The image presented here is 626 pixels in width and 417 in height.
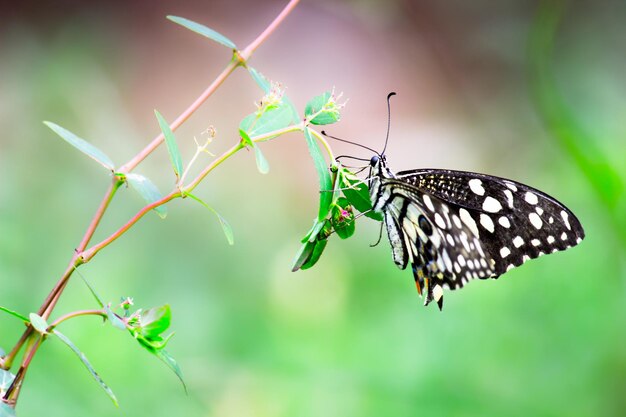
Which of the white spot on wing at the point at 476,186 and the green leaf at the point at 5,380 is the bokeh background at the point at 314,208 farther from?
the green leaf at the point at 5,380

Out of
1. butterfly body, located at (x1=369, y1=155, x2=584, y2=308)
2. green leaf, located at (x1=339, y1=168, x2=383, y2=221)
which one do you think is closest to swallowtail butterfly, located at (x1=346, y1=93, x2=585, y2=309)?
butterfly body, located at (x1=369, y1=155, x2=584, y2=308)

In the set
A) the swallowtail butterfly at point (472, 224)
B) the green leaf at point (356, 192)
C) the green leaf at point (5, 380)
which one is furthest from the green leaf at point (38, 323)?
the swallowtail butterfly at point (472, 224)

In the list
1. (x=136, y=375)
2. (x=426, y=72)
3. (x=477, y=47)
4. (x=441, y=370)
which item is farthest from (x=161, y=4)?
(x=441, y=370)

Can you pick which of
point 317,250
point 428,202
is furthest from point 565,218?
point 317,250

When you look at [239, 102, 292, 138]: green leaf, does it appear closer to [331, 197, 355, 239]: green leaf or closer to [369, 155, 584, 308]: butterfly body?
[331, 197, 355, 239]: green leaf

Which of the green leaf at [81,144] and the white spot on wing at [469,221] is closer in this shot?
the green leaf at [81,144]
